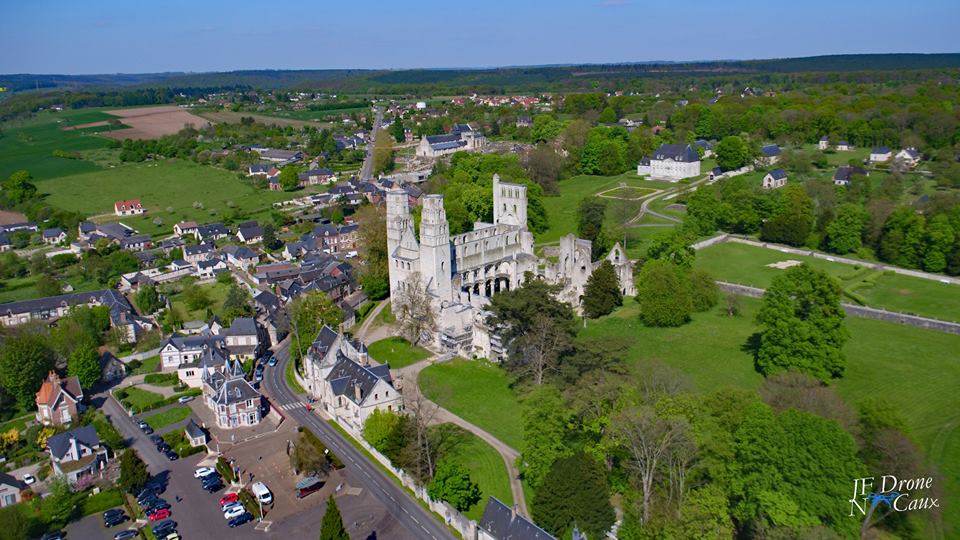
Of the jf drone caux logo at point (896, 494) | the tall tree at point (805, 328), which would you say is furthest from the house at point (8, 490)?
the tall tree at point (805, 328)

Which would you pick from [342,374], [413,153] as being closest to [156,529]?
[342,374]

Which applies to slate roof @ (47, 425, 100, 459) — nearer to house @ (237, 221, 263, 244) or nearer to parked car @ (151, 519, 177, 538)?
parked car @ (151, 519, 177, 538)

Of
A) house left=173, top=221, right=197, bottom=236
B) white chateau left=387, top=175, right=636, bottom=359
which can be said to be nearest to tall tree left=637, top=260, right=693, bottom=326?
white chateau left=387, top=175, right=636, bottom=359

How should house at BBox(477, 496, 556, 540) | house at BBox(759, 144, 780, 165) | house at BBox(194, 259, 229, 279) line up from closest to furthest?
house at BBox(477, 496, 556, 540)
house at BBox(194, 259, 229, 279)
house at BBox(759, 144, 780, 165)

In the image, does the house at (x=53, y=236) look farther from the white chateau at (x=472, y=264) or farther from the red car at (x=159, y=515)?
the red car at (x=159, y=515)

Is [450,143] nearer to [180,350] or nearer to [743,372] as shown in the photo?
[180,350]

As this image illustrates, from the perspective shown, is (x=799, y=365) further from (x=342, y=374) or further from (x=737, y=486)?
(x=342, y=374)

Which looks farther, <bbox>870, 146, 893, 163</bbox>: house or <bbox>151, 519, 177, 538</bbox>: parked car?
<bbox>870, 146, 893, 163</bbox>: house
